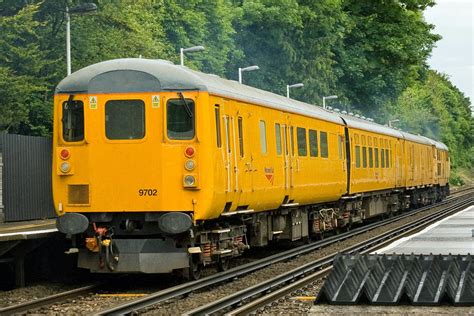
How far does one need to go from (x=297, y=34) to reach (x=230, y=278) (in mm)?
40984

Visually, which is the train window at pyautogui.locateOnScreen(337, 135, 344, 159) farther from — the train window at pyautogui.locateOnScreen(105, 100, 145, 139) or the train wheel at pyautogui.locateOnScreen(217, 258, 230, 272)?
the train window at pyautogui.locateOnScreen(105, 100, 145, 139)

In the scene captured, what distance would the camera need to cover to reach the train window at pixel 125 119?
50.7 feet

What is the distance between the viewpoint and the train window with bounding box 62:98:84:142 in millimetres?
15648

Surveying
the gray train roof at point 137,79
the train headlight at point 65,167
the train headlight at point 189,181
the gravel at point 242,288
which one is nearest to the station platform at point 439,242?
the gravel at point 242,288

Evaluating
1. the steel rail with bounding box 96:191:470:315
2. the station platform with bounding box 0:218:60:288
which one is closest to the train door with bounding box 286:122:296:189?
the steel rail with bounding box 96:191:470:315

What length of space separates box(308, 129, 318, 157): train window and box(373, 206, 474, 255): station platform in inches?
103

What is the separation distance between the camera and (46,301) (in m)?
13.5

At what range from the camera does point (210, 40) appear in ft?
176

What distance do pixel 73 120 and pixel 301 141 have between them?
6.92m

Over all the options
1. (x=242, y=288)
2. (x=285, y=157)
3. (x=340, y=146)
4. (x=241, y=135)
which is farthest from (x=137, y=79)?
(x=340, y=146)

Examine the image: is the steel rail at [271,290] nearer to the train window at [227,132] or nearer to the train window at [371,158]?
the train window at [227,132]

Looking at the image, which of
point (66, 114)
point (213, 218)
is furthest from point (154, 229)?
point (66, 114)

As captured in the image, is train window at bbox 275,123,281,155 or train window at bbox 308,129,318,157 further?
train window at bbox 308,129,318,157

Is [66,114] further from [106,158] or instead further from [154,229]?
[154,229]
